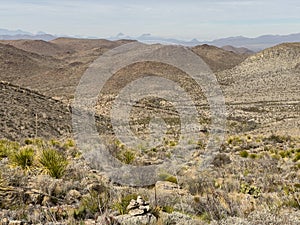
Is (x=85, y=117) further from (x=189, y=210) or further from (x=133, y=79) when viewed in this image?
(x=133, y=79)

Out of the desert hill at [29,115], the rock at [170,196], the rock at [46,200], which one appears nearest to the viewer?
the rock at [46,200]

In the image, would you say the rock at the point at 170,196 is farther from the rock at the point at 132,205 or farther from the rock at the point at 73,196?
the rock at the point at 73,196

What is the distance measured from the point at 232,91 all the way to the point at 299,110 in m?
20.7

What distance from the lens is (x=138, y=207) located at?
243 inches

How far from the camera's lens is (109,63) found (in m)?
90.9

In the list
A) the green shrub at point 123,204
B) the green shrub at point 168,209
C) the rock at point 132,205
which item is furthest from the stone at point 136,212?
the green shrub at point 168,209

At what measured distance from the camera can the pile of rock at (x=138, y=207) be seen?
19.4 ft

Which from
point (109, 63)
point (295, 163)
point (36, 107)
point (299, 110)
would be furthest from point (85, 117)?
point (109, 63)

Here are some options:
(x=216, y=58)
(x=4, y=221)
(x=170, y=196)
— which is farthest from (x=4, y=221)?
(x=216, y=58)

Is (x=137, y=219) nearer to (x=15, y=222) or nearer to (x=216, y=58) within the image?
(x=15, y=222)

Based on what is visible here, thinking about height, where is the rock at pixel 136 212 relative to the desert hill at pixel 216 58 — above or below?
below

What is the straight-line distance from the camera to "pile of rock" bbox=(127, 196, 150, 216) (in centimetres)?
591

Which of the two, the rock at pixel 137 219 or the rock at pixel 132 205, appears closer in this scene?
the rock at pixel 137 219

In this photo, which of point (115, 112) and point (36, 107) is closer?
point (36, 107)
